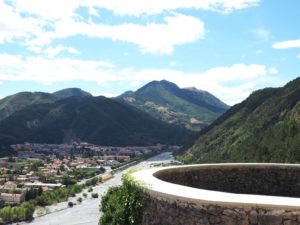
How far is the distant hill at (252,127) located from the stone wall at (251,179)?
1807 inches

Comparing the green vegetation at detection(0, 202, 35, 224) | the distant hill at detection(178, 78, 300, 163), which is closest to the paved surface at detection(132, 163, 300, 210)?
the distant hill at detection(178, 78, 300, 163)

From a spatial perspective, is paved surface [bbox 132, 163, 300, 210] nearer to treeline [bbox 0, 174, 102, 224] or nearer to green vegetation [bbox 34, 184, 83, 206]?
treeline [bbox 0, 174, 102, 224]

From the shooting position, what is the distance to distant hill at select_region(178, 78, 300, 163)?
8137 cm

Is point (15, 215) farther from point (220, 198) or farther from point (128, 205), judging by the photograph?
point (220, 198)

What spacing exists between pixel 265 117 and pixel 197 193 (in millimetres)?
138711

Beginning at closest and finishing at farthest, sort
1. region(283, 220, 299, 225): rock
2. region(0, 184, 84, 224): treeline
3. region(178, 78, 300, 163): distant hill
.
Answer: region(283, 220, 299, 225): rock, region(178, 78, 300, 163): distant hill, region(0, 184, 84, 224): treeline

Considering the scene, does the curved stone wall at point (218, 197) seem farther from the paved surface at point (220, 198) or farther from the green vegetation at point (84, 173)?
the green vegetation at point (84, 173)

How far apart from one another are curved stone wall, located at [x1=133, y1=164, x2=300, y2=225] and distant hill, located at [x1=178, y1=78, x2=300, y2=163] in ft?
151

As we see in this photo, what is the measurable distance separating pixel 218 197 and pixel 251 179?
6.33m

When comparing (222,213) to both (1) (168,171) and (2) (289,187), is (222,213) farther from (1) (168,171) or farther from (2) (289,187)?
(2) (289,187)

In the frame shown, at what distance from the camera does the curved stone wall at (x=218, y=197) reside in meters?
7.02

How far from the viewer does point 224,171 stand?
13.6 m

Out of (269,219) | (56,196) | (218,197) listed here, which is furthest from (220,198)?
(56,196)

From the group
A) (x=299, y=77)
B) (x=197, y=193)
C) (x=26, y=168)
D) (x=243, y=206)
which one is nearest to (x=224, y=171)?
(x=197, y=193)
